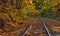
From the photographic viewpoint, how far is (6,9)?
18250 millimetres

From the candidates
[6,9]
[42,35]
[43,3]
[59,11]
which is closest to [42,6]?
[43,3]

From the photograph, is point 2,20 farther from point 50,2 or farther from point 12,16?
point 50,2

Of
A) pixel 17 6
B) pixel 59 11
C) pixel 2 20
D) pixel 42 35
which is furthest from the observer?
pixel 59 11

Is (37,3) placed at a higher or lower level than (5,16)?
lower

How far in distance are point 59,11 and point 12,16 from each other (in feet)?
62.7

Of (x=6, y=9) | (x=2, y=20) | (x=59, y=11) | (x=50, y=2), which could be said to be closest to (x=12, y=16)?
(x=6, y=9)

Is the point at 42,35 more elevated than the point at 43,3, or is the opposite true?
the point at 42,35

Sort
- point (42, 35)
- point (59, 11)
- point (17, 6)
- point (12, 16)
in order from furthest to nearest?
1. point (59, 11)
2. point (17, 6)
3. point (12, 16)
4. point (42, 35)

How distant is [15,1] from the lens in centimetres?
2341

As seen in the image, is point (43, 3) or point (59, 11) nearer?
point (59, 11)

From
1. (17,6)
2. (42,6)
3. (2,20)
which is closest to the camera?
(2,20)

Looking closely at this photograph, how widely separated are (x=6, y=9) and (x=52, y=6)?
19521mm

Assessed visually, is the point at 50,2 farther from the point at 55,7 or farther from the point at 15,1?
the point at 15,1

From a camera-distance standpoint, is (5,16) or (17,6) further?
(17,6)
